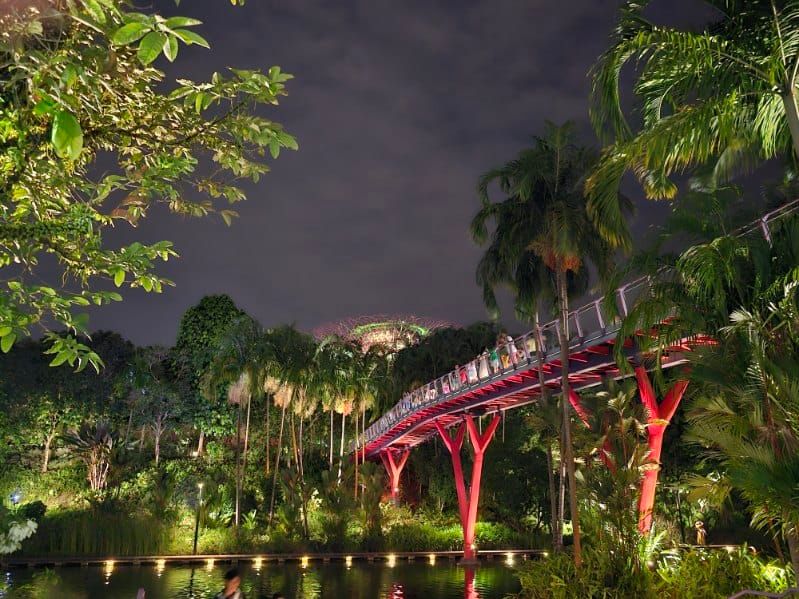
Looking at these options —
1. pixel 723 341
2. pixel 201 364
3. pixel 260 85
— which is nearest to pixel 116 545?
pixel 201 364

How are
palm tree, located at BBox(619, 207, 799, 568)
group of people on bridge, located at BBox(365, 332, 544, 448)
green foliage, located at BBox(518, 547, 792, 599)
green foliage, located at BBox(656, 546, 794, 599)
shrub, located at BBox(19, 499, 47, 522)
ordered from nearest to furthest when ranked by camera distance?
palm tree, located at BBox(619, 207, 799, 568) → green foliage, located at BBox(656, 546, 794, 599) → green foliage, located at BBox(518, 547, 792, 599) → group of people on bridge, located at BBox(365, 332, 544, 448) → shrub, located at BBox(19, 499, 47, 522)

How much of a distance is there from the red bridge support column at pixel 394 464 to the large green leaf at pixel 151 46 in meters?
43.3

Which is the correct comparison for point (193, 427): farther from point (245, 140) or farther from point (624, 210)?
point (245, 140)

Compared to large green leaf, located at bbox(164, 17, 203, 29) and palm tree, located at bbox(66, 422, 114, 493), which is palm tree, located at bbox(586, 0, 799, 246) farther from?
palm tree, located at bbox(66, 422, 114, 493)

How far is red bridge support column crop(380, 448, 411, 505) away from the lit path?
737cm

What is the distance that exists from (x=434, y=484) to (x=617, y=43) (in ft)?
127

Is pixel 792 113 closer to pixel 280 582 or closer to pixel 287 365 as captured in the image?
pixel 280 582

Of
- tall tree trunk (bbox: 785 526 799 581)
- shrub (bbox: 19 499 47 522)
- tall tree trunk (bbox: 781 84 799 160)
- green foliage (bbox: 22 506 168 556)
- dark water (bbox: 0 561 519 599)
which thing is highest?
tall tree trunk (bbox: 781 84 799 160)

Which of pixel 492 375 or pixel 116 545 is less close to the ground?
pixel 492 375

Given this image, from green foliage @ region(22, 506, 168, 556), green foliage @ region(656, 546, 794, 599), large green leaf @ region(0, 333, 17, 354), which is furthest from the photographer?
green foliage @ region(22, 506, 168, 556)

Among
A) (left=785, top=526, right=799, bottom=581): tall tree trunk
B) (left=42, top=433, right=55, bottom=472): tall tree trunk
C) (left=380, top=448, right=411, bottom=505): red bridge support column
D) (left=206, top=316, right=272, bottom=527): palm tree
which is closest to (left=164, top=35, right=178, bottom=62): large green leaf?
(left=785, top=526, right=799, bottom=581): tall tree trunk

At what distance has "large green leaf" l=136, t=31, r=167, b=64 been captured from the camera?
100 inches

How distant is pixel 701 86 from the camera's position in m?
8.38

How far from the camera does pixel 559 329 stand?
63.6 feet
